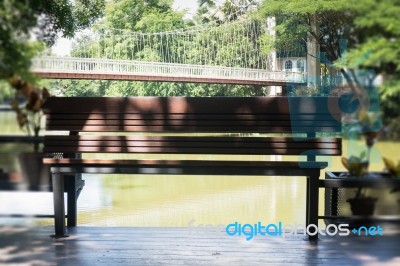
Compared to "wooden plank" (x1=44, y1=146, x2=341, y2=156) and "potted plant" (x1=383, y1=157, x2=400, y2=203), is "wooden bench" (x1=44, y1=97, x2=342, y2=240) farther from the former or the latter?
"potted plant" (x1=383, y1=157, x2=400, y2=203)

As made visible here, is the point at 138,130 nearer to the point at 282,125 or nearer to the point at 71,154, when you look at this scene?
the point at 71,154

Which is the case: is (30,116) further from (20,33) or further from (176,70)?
(176,70)

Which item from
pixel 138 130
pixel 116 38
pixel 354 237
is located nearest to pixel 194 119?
pixel 138 130

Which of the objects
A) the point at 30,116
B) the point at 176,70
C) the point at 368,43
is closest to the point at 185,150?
the point at 176,70

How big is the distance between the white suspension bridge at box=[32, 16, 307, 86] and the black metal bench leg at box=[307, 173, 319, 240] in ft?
1.38

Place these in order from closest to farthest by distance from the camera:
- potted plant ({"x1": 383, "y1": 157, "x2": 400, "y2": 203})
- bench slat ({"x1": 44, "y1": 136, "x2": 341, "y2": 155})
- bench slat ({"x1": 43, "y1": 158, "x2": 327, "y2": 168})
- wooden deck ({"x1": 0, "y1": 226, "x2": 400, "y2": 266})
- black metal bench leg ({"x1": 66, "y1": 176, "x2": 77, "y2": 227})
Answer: potted plant ({"x1": 383, "y1": 157, "x2": 400, "y2": 203}) < wooden deck ({"x1": 0, "y1": 226, "x2": 400, "y2": 266}) < bench slat ({"x1": 43, "y1": 158, "x2": 327, "y2": 168}) < bench slat ({"x1": 44, "y1": 136, "x2": 341, "y2": 155}) < black metal bench leg ({"x1": 66, "y1": 176, "x2": 77, "y2": 227})

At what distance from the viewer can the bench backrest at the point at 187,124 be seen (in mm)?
3135

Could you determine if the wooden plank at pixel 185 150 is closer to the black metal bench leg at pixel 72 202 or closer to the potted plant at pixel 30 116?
the black metal bench leg at pixel 72 202

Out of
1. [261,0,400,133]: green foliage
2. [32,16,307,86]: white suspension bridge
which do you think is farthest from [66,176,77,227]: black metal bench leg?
[261,0,400,133]: green foliage

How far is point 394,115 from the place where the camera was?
6.53 feet

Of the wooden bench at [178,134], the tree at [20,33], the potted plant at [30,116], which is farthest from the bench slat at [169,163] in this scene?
the tree at [20,33]

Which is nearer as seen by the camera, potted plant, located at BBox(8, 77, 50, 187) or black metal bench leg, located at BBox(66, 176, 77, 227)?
potted plant, located at BBox(8, 77, 50, 187)

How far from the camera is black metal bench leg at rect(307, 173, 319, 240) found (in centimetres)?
306

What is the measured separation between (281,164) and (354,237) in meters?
0.63
